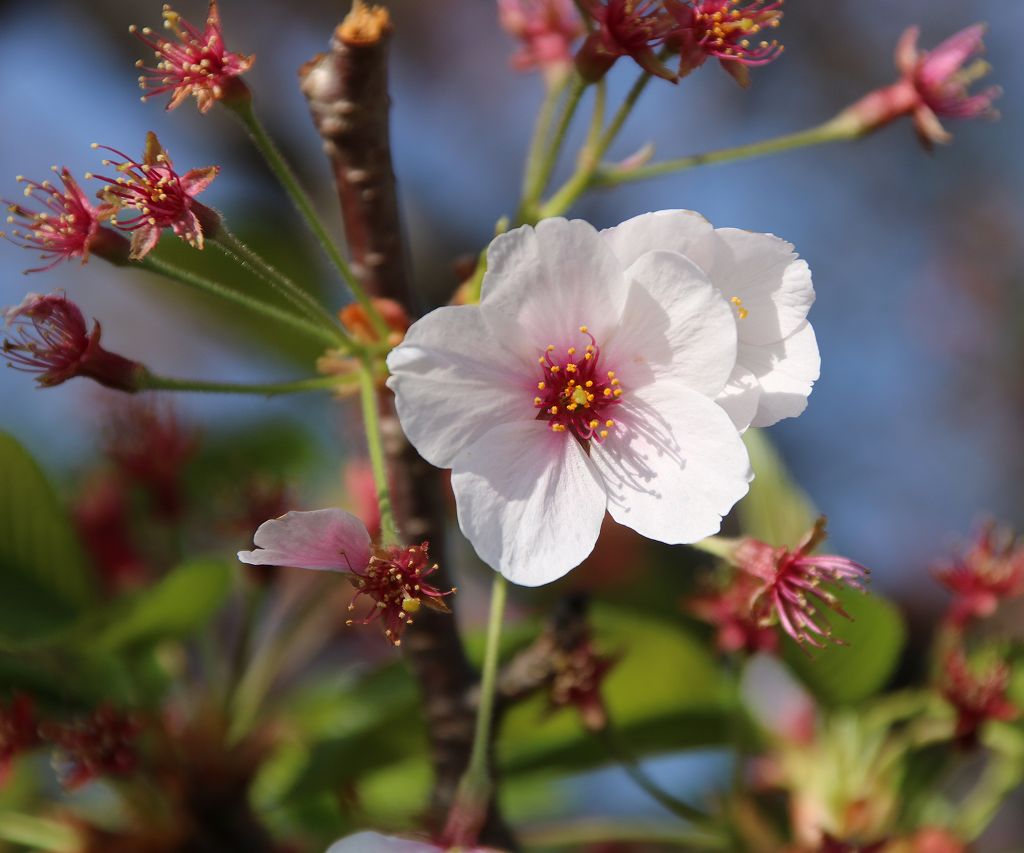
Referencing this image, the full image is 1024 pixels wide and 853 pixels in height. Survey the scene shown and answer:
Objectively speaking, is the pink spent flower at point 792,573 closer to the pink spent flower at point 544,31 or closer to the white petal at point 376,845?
the white petal at point 376,845

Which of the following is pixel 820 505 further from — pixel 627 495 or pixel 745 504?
pixel 627 495

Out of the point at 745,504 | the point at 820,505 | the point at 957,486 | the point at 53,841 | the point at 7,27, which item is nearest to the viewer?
the point at 53,841

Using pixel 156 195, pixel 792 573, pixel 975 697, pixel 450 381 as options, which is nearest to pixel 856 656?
pixel 975 697

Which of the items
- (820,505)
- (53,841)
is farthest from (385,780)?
(820,505)

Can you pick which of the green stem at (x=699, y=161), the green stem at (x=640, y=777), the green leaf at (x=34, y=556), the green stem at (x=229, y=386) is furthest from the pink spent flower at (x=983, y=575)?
the green leaf at (x=34, y=556)

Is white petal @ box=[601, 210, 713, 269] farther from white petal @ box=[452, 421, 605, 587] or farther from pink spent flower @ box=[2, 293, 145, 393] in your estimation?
pink spent flower @ box=[2, 293, 145, 393]
